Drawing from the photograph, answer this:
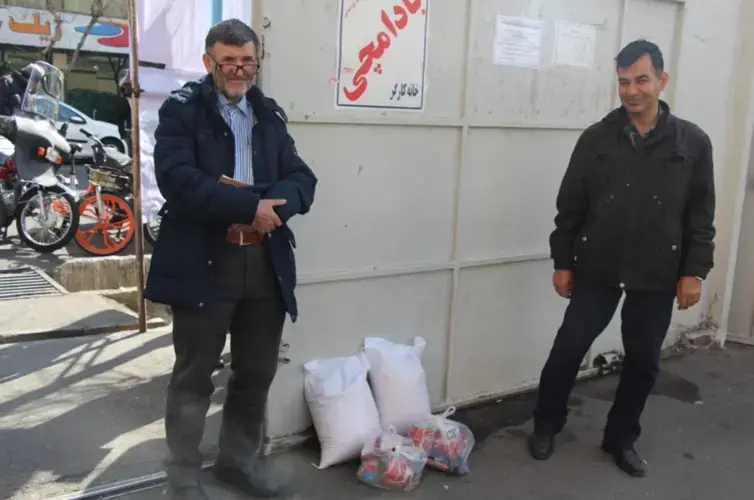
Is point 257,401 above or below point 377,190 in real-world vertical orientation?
below

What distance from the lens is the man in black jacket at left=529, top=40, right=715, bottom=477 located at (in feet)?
10.7

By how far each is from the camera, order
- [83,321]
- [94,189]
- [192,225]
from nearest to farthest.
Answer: [192,225], [83,321], [94,189]

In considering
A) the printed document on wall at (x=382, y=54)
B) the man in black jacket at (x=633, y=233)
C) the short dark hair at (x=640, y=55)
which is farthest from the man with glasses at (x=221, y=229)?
the short dark hair at (x=640, y=55)

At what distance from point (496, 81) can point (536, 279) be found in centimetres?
118

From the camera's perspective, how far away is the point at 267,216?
254 centimetres

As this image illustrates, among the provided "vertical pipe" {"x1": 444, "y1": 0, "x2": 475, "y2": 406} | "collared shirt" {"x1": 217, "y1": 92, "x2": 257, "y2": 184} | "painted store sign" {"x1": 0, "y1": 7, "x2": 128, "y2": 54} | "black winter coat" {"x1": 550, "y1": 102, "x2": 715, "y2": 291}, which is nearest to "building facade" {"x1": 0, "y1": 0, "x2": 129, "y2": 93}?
"painted store sign" {"x1": 0, "y1": 7, "x2": 128, "y2": 54}

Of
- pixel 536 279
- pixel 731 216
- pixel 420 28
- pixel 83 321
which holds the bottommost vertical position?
pixel 83 321

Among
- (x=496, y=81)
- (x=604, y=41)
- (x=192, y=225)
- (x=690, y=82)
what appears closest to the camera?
(x=192, y=225)

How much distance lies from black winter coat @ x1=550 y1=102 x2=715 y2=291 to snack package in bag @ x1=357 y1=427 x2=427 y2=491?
3.88ft

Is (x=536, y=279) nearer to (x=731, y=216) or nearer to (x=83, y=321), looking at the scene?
(x=731, y=216)

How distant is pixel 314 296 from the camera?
Answer: 11.3 feet

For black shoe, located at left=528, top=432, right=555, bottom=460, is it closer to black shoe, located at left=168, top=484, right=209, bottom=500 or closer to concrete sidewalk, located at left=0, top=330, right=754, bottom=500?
concrete sidewalk, located at left=0, top=330, right=754, bottom=500

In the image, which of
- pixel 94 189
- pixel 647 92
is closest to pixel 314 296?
pixel 647 92

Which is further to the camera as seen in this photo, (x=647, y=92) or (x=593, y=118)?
(x=593, y=118)
